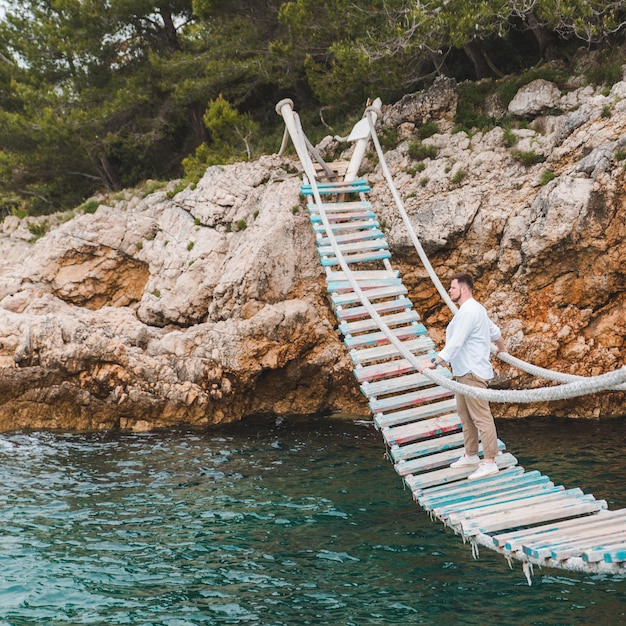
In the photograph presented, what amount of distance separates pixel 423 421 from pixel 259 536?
3.12 m

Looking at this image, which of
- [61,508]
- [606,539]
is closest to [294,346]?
[61,508]

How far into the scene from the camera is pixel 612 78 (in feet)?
55.3

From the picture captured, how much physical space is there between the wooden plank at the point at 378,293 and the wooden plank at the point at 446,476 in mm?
4148

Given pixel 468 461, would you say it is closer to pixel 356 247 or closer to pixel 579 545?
pixel 579 545

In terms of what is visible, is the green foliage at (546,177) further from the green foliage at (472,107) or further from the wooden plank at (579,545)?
the wooden plank at (579,545)

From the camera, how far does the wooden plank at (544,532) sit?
699cm

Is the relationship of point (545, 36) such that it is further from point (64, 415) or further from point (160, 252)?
point (64, 415)

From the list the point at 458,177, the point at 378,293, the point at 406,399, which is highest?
the point at 458,177

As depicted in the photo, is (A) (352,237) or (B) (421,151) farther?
(B) (421,151)

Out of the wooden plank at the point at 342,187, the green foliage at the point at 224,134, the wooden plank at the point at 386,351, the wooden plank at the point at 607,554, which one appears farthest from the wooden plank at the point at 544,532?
the green foliage at the point at 224,134

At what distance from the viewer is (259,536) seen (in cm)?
948

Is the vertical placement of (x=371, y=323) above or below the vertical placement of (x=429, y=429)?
above

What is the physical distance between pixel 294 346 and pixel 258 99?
15408 millimetres

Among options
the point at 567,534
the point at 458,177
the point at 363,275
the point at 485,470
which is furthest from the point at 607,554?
the point at 458,177
